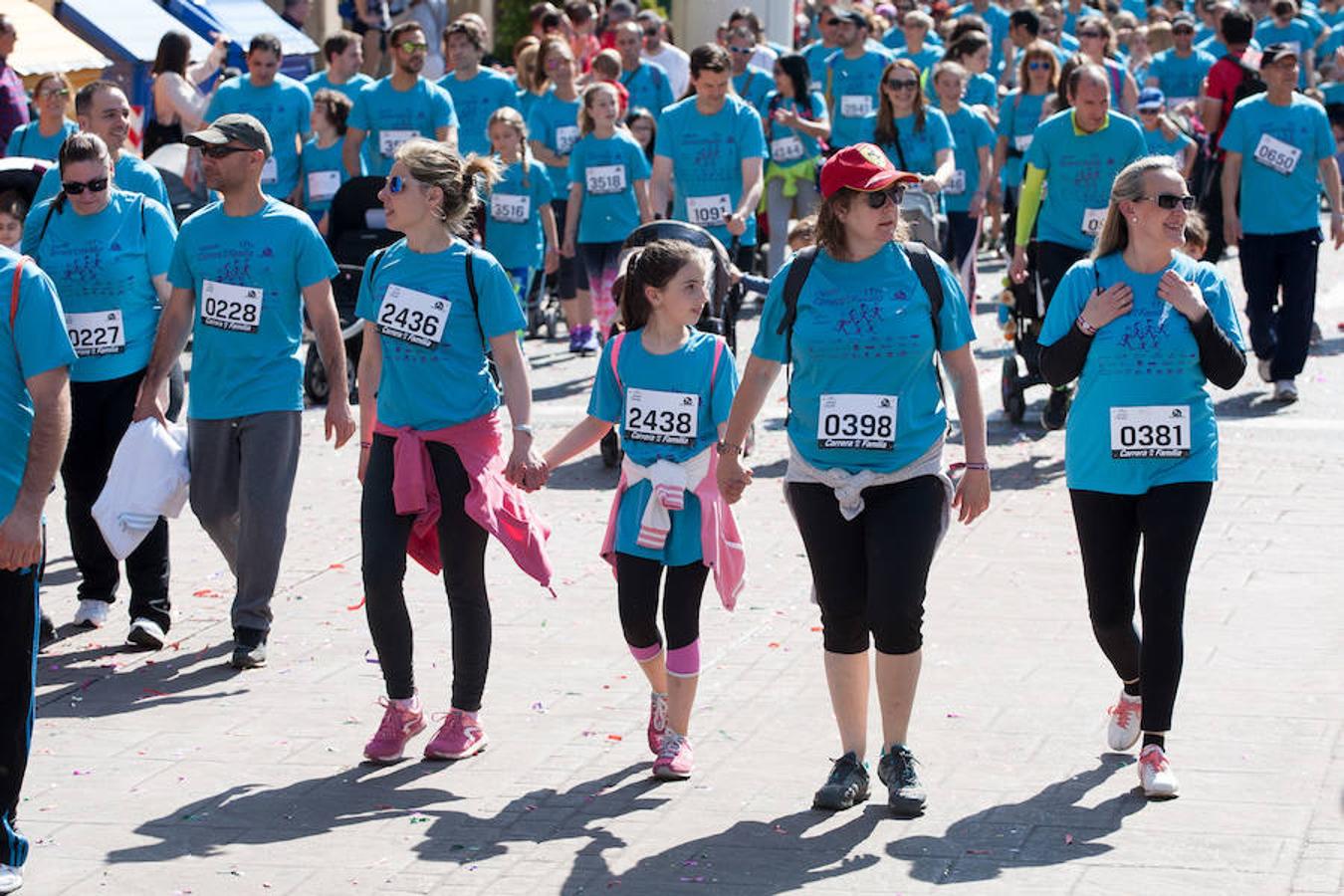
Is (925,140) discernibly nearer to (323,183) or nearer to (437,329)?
(323,183)

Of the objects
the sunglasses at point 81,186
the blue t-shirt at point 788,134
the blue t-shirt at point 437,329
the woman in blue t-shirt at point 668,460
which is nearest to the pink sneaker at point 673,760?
the woman in blue t-shirt at point 668,460

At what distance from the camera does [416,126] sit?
48.2 feet

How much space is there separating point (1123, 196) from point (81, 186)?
3.82 metres

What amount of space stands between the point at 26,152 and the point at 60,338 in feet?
20.5

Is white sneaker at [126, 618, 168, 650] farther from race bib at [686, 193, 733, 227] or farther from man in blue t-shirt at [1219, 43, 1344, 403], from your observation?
man in blue t-shirt at [1219, 43, 1344, 403]

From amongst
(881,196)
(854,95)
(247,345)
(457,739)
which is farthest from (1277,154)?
(457,739)

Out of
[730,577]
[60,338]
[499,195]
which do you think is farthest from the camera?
[499,195]

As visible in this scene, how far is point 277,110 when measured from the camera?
1513 centimetres

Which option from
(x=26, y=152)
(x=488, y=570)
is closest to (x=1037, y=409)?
(x=488, y=570)

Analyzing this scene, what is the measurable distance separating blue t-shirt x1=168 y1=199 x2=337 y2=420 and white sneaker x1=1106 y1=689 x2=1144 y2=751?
3.03 meters

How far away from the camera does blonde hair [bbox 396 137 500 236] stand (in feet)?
22.8

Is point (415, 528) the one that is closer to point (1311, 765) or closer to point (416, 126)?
point (1311, 765)

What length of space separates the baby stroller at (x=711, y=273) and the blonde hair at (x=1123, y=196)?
253 centimetres

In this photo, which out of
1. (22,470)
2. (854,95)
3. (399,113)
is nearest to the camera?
(22,470)
